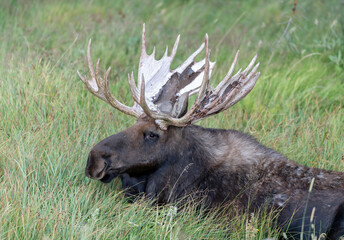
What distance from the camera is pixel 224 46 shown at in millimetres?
8203

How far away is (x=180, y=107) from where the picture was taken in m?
4.44

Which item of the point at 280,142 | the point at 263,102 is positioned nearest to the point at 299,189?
the point at 280,142

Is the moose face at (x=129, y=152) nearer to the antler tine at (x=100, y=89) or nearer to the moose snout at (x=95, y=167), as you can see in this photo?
the moose snout at (x=95, y=167)

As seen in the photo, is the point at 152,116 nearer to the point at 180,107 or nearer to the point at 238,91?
the point at 180,107

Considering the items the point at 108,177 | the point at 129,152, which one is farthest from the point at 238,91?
the point at 108,177

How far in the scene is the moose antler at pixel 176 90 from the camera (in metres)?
4.35

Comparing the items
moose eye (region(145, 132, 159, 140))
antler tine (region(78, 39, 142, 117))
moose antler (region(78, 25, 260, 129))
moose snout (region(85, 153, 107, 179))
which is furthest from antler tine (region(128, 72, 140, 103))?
moose snout (region(85, 153, 107, 179))

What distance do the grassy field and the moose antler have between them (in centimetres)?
60

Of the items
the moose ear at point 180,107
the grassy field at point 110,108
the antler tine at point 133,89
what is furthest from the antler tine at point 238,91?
the grassy field at point 110,108

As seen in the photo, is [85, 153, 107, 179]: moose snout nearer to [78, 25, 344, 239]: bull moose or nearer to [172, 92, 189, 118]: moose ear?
[78, 25, 344, 239]: bull moose

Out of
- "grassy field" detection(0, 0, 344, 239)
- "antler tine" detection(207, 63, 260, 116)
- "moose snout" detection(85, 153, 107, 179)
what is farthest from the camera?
"antler tine" detection(207, 63, 260, 116)

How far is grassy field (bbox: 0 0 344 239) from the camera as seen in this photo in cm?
395

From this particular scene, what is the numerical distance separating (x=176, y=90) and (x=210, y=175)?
81 cm

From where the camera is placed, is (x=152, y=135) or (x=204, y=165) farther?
(x=204, y=165)
